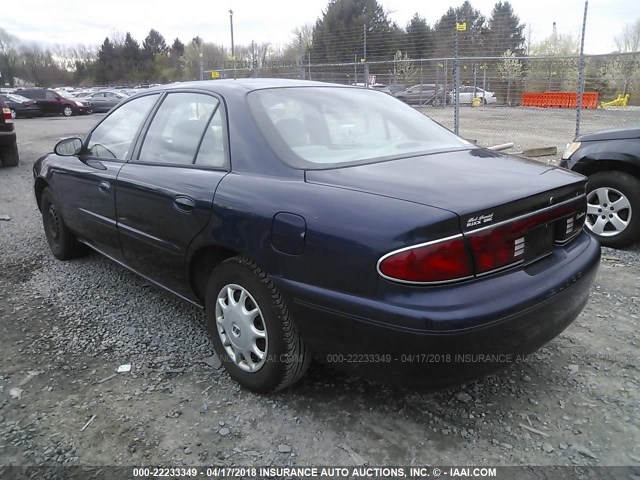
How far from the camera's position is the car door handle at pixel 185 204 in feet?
8.85

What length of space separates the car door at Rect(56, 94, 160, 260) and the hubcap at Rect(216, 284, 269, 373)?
1.24 m

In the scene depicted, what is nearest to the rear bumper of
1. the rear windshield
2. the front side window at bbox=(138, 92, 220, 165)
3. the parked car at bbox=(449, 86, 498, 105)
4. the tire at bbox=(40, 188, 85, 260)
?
the rear windshield

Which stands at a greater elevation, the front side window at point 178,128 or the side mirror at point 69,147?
the front side window at point 178,128

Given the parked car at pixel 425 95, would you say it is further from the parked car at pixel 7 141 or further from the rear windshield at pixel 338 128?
the rear windshield at pixel 338 128

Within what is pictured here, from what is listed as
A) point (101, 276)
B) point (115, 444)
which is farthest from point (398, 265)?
point (101, 276)

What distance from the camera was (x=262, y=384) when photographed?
8.36 ft

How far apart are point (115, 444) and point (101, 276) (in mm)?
2276

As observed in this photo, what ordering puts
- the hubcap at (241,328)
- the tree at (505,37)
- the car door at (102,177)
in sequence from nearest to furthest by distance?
the hubcap at (241,328), the car door at (102,177), the tree at (505,37)

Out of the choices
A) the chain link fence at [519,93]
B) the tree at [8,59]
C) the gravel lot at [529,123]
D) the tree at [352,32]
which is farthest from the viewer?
the tree at [8,59]

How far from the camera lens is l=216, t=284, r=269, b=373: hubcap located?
2.51 m

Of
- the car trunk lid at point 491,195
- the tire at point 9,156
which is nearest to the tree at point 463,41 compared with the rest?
the tire at point 9,156

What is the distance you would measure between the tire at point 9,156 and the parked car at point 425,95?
12174 millimetres

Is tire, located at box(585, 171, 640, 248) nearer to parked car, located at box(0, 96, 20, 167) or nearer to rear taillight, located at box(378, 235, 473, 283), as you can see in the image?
rear taillight, located at box(378, 235, 473, 283)

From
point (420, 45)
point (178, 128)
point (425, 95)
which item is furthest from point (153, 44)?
point (178, 128)
